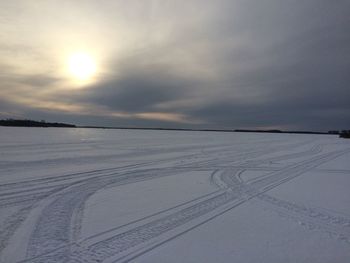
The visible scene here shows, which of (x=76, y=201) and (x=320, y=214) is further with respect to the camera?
(x=76, y=201)

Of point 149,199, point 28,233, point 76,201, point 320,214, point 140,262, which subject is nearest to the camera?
point 140,262

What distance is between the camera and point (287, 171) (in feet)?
37.5

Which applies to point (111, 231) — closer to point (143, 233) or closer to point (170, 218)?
point (143, 233)

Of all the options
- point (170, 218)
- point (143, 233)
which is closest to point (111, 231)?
point (143, 233)

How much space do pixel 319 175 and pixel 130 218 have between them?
8.05 metres

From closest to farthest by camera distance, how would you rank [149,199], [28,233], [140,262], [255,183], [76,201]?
[140,262] < [28,233] < [76,201] < [149,199] < [255,183]

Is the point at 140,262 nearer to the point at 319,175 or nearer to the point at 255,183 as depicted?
the point at 255,183

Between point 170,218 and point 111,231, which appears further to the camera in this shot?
point 170,218

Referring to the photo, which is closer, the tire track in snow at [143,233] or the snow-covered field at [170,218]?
the tire track in snow at [143,233]

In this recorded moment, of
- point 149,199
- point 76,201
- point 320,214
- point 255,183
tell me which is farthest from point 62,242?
point 255,183

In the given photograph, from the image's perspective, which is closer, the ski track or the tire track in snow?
the tire track in snow

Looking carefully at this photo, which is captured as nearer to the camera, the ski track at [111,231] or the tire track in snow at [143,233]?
the tire track in snow at [143,233]

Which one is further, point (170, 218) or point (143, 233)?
point (170, 218)

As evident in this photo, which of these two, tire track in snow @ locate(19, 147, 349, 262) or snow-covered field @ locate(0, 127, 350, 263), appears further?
snow-covered field @ locate(0, 127, 350, 263)
